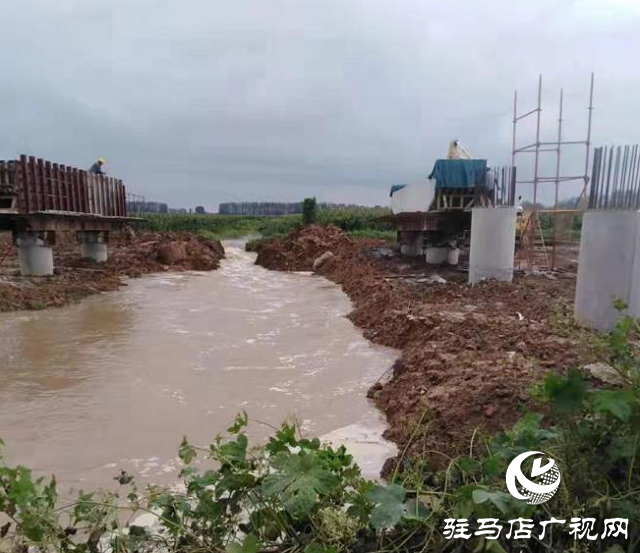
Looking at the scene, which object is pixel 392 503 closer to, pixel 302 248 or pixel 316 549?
pixel 316 549

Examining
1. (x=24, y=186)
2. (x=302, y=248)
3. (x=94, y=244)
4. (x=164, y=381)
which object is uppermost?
(x=24, y=186)

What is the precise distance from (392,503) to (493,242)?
36.3 feet

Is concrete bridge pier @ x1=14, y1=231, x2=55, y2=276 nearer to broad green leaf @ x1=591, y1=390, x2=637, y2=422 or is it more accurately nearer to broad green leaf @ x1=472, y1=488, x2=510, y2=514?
broad green leaf @ x1=472, y1=488, x2=510, y2=514

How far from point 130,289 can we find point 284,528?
15.4 meters

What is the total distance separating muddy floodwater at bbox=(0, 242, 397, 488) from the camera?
190 inches

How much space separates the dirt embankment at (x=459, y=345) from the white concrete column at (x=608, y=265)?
0.64 meters

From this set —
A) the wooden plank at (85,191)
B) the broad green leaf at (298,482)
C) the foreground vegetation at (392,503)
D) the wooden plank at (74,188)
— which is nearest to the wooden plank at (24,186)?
the wooden plank at (74,188)

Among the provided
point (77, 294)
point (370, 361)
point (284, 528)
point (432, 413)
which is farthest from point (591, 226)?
point (77, 294)

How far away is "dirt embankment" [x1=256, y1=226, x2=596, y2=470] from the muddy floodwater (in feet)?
1.59

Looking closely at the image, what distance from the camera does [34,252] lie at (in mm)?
14992

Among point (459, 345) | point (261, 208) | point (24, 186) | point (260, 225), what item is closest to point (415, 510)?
point (459, 345)

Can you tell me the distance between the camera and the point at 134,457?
4.66 metres

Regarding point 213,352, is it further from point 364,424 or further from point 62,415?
point 364,424

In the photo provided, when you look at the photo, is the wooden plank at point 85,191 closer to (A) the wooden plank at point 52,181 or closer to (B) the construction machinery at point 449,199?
(A) the wooden plank at point 52,181
